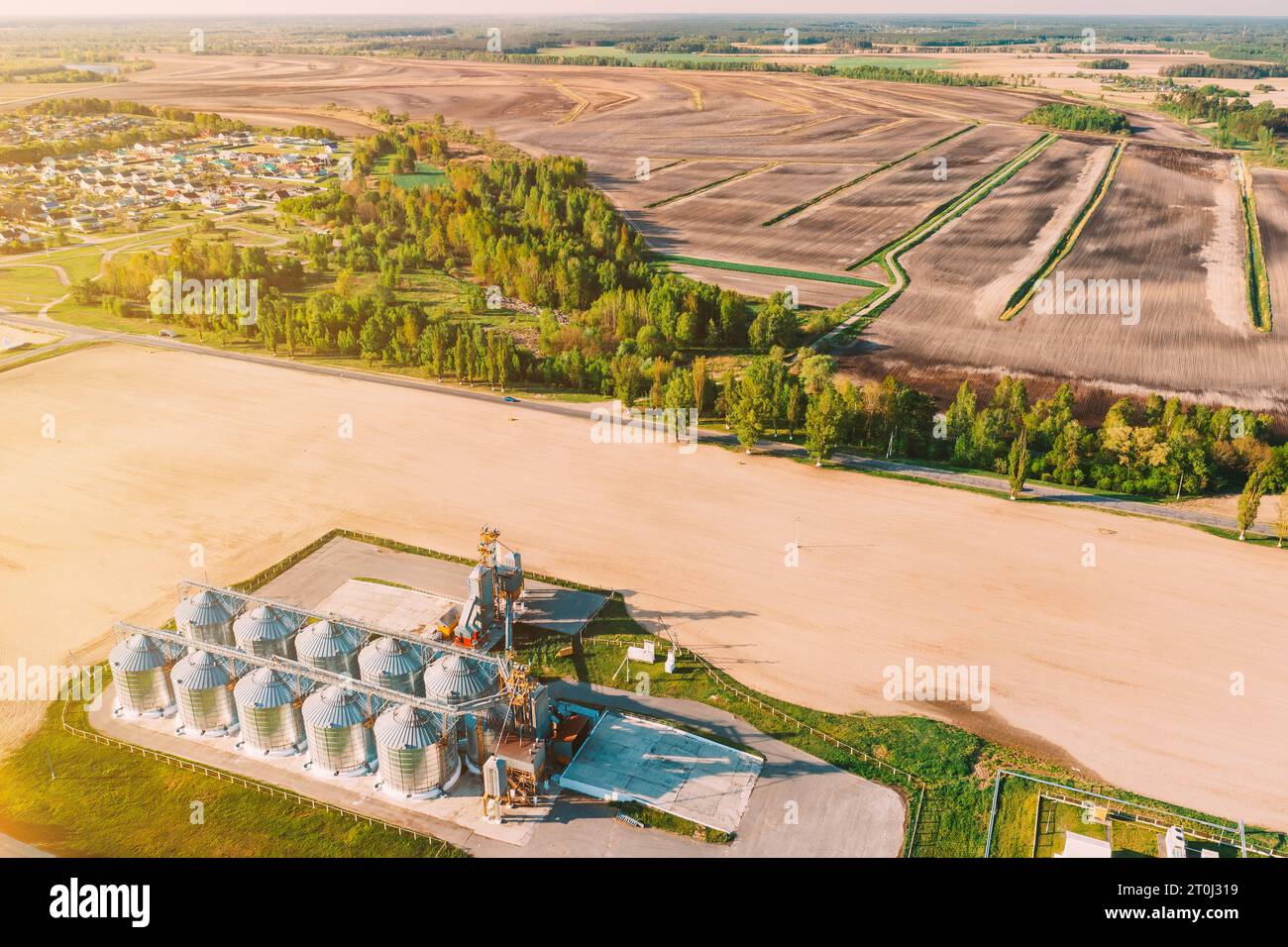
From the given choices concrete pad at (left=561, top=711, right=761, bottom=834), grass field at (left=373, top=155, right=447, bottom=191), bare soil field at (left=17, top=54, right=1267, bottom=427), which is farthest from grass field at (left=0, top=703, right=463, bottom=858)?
grass field at (left=373, top=155, right=447, bottom=191)

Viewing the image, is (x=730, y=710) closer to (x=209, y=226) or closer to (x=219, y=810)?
(x=219, y=810)

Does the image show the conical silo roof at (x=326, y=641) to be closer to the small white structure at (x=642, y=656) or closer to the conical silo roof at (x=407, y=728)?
the conical silo roof at (x=407, y=728)

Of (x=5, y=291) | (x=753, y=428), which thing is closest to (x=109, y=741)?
(x=753, y=428)

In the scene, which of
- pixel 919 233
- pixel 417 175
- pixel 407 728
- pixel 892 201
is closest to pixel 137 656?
pixel 407 728

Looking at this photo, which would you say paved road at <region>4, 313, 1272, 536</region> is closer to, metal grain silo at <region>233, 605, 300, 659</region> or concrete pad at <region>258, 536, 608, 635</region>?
concrete pad at <region>258, 536, 608, 635</region>

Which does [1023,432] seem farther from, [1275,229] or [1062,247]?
[1275,229]

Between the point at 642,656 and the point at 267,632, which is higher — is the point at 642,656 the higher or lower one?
the lower one

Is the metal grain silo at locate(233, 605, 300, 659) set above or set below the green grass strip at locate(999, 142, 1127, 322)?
below

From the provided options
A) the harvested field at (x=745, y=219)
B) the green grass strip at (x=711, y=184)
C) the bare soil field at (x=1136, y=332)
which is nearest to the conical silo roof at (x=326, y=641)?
the bare soil field at (x=1136, y=332)
